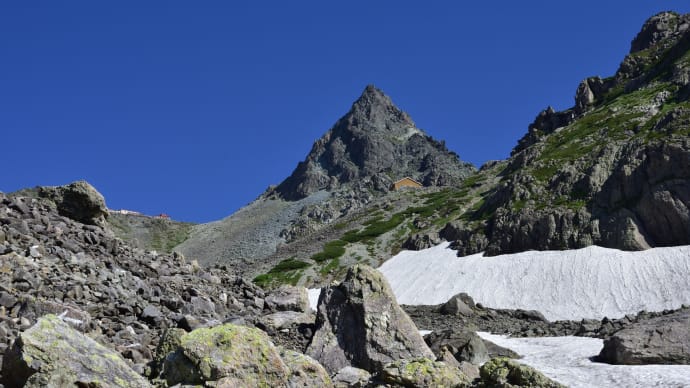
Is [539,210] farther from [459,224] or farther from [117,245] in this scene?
[117,245]

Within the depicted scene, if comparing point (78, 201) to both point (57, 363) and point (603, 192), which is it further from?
point (603, 192)

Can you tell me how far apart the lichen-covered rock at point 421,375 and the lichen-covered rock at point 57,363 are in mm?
5928

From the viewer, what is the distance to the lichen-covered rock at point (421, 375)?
13.8 m

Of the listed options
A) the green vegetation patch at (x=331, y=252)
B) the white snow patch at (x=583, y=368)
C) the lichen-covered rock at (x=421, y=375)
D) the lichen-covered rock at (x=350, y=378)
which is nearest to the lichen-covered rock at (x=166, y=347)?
the lichen-covered rock at (x=350, y=378)

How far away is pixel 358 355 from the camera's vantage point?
81.3ft

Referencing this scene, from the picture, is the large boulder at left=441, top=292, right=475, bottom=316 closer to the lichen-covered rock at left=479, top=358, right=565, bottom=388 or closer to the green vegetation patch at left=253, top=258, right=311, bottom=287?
the green vegetation patch at left=253, top=258, right=311, bottom=287

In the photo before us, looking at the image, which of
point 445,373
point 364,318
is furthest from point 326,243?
point 445,373

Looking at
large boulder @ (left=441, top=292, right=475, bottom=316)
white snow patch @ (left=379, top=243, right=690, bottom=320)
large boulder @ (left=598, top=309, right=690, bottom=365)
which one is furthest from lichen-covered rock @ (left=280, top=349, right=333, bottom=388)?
white snow patch @ (left=379, top=243, right=690, bottom=320)

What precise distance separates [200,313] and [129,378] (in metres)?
11.1

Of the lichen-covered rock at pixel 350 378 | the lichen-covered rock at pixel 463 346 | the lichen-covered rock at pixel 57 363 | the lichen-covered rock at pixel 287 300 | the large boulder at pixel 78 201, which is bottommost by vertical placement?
the lichen-covered rock at pixel 350 378

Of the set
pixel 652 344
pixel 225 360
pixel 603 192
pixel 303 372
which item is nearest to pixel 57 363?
pixel 225 360

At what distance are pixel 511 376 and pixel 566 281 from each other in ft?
201

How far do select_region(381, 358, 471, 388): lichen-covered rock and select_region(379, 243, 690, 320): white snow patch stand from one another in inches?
2020

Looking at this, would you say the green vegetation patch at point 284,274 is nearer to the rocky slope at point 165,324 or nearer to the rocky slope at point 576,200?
A: the rocky slope at point 576,200
